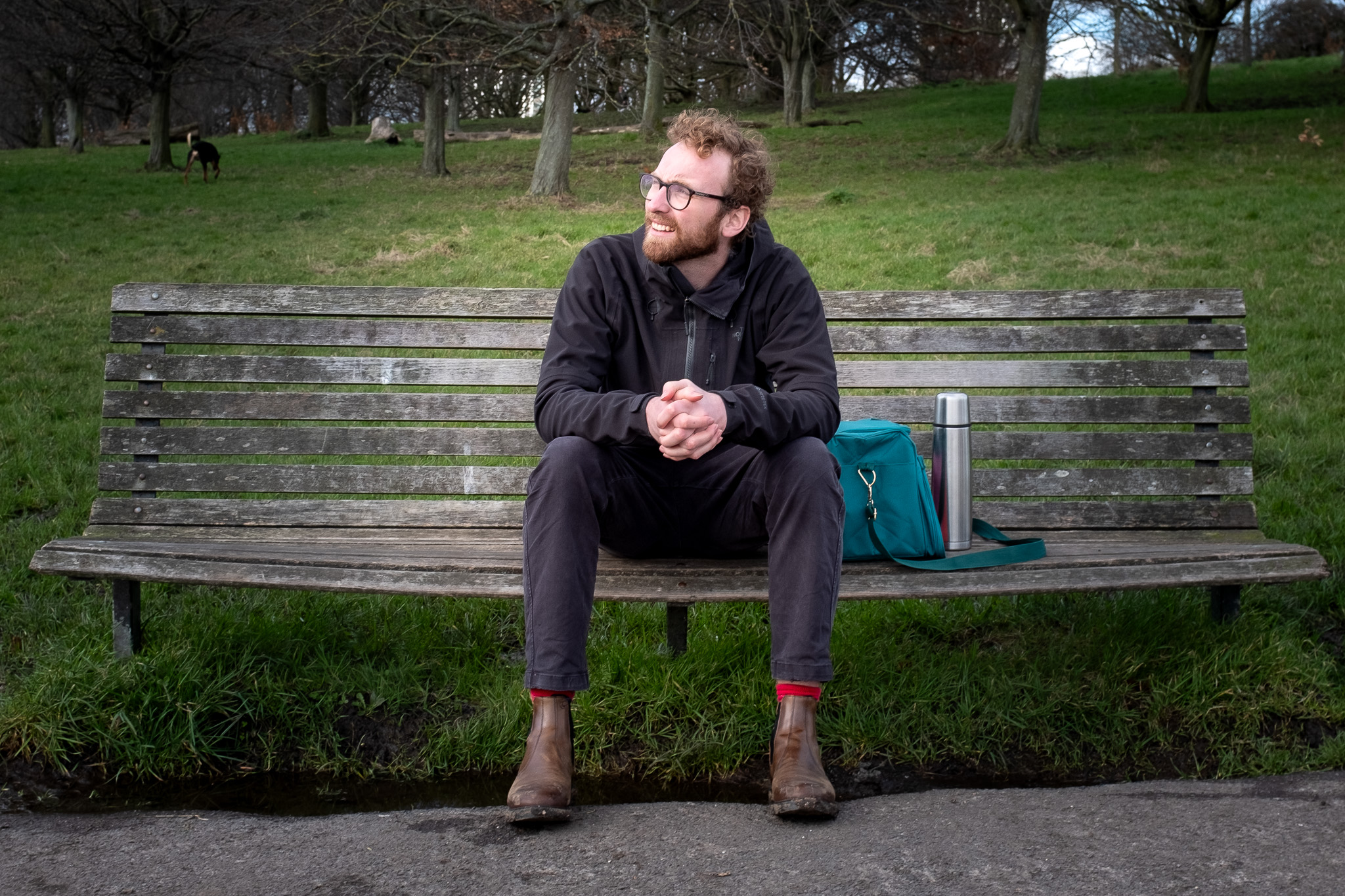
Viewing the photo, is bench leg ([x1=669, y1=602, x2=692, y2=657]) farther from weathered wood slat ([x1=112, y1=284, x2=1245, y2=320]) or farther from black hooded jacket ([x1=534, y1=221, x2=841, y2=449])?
weathered wood slat ([x1=112, y1=284, x2=1245, y2=320])

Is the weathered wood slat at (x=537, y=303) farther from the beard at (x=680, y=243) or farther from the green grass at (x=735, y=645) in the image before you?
the green grass at (x=735, y=645)

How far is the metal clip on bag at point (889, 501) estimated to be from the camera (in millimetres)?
3398

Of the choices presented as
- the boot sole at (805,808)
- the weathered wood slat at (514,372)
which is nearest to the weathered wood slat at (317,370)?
the weathered wood slat at (514,372)

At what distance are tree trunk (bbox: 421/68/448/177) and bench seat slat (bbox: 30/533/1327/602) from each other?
19726 millimetres

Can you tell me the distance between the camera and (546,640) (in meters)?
2.84

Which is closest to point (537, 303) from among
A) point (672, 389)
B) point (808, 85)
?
point (672, 389)

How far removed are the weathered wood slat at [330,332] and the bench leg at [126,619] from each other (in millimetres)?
889

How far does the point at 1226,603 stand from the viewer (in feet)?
12.4

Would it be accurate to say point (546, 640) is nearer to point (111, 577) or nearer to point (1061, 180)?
point (111, 577)

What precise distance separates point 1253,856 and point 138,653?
3051 millimetres

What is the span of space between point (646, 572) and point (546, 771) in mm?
677

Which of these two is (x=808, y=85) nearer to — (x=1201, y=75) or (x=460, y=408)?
(x=1201, y=75)

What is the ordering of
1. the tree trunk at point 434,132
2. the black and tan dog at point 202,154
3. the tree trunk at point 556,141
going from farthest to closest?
the black and tan dog at point 202,154
the tree trunk at point 434,132
the tree trunk at point 556,141

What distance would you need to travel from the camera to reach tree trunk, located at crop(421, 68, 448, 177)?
22125 mm
